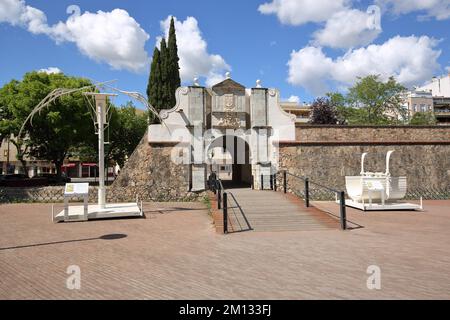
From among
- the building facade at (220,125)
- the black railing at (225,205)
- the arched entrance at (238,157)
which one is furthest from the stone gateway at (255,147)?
the black railing at (225,205)

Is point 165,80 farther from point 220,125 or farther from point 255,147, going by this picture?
point 255,147

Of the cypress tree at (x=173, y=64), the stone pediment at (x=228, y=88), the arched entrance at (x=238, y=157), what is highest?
the cypress tree at (x=173, y=64)

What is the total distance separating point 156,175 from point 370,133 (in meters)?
12.6

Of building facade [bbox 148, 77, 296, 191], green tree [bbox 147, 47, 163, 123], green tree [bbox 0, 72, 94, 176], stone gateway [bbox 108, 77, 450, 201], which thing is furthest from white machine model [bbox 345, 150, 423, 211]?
green tree [bbox 147, 47, 163, 123]

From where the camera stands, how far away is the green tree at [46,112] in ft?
72.9

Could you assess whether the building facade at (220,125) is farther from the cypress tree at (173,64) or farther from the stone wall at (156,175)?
the cypress tree at (173,64)

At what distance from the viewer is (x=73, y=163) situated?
5266 centimetres

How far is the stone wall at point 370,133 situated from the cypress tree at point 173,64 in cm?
1523

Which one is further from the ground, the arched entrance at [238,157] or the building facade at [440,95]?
the building facade at [440,95]

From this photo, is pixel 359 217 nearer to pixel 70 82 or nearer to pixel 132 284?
pixel 132 284

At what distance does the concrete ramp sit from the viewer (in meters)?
9.96

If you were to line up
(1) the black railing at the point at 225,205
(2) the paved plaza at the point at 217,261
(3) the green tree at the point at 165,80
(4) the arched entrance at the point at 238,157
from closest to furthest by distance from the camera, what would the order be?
(2) the paved plaza at the point at 217,261 → (1) the black railing at the point at 225,205 → (4) the arched entrance at the point at 238,157 → (3) the green tree at the point at 165,80

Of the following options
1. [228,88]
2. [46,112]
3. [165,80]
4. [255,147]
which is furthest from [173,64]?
[255,147]

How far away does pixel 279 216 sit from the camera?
11.0m
